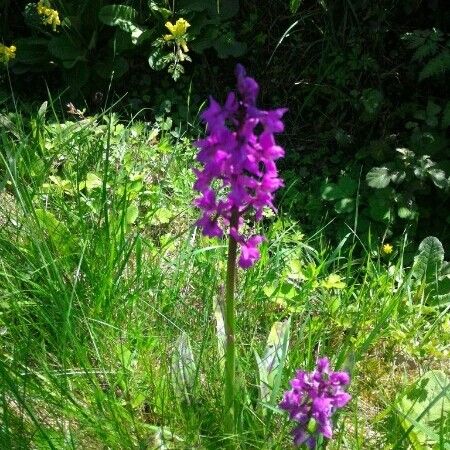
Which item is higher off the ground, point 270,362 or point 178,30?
point 178,30

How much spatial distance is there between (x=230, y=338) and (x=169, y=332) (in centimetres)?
48

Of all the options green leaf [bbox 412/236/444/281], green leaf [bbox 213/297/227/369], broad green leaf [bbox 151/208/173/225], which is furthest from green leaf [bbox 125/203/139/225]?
green leaf [bbox 412/236/444/281]

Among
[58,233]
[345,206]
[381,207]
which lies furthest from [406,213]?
[58,233]

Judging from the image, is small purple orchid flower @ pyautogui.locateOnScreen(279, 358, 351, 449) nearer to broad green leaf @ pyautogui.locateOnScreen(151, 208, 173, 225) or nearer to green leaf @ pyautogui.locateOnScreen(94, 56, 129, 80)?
broad green leaf @ pyautogui.locateOnScreen(151, 208, 173, 225)

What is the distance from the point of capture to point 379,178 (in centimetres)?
276

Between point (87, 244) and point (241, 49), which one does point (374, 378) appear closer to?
point (87, 244)

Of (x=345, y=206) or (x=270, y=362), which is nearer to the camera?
(x=270, y=362)

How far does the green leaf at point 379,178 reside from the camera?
2738 millimetres

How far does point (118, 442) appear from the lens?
5.15 feet

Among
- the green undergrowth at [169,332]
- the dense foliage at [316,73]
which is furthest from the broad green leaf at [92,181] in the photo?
the dense foliage at [316,73]

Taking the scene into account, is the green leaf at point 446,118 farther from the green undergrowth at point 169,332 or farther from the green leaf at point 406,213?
the green undergrowth at point 169,332

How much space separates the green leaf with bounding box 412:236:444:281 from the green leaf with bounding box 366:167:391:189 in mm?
328

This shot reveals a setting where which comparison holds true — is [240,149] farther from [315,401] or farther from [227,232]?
[227,232]

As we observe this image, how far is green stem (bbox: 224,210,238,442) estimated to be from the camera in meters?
1.33
